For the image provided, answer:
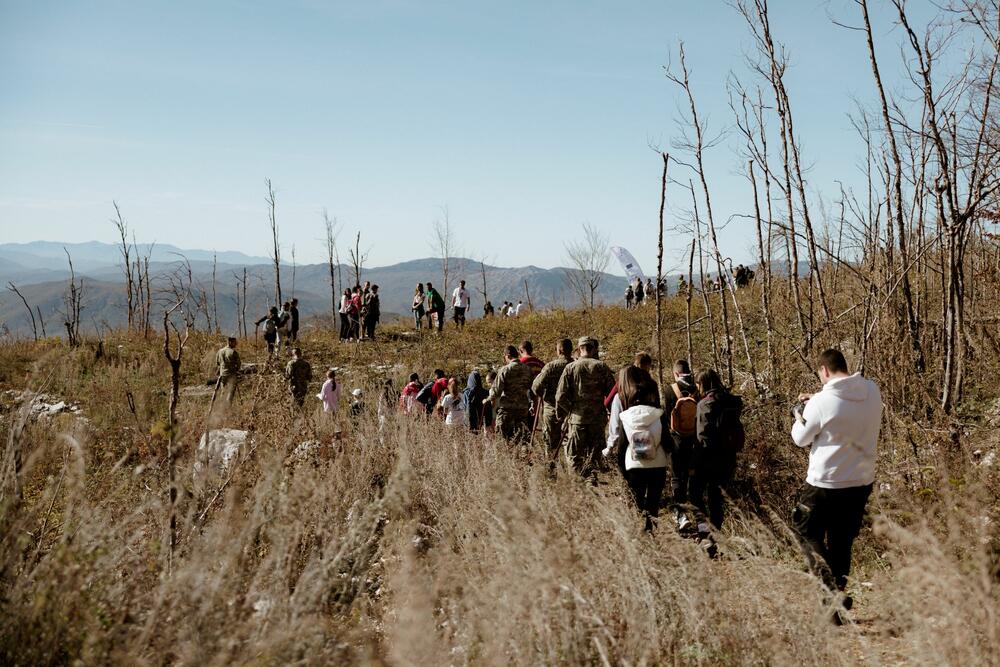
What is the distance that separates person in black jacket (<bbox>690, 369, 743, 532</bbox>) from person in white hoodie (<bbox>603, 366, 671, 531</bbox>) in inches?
12.2

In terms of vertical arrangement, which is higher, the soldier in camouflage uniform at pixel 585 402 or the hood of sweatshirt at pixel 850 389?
the hood of sweatshirt at pixel 850 389

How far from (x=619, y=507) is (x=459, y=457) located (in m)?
2.97

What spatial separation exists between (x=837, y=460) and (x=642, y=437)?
182 cm

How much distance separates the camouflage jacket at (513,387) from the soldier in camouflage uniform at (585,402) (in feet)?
4.55

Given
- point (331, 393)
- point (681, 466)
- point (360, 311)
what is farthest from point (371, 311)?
point (681, 466)

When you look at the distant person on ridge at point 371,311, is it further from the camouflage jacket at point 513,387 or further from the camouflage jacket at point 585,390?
the camouflage jacket at point 585,390

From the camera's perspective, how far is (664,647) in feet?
11.5

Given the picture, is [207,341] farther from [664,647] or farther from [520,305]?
[664,647]

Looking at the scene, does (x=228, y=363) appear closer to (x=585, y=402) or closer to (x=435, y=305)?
(x=585, y=402)

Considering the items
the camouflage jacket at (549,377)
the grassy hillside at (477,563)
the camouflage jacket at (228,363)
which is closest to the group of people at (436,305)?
the camouflage jacket at (228,363)

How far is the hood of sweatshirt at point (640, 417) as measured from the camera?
5.89 m

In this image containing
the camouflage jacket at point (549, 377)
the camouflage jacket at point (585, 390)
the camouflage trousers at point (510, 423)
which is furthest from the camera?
the camouflage trousers at point (510, 423)

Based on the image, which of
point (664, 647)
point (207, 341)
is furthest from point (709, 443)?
point (207, 341)

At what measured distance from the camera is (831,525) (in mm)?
4402
